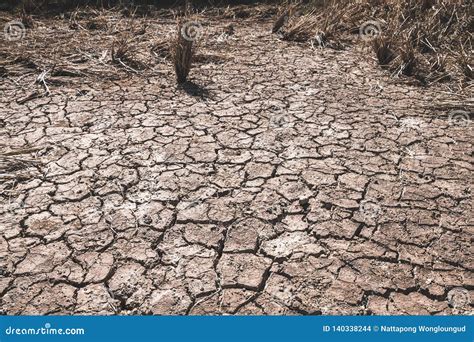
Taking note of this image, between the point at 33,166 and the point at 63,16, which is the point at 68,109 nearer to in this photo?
the point at 33,166

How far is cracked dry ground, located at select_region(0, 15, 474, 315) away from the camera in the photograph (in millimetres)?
1900

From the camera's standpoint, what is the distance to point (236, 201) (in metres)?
2.41

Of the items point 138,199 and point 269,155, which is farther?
point 269,155

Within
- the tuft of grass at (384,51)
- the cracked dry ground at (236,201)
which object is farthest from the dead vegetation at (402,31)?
the cracked dry ground at (236,201)

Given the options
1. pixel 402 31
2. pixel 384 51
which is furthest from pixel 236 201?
pixel 402 31

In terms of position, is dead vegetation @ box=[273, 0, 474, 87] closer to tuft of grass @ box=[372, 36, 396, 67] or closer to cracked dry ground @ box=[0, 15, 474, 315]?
tuft of grass @ box=[372, 36, 396, 67]

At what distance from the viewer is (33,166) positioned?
2.63 metres

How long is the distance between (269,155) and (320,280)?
39.8 inches

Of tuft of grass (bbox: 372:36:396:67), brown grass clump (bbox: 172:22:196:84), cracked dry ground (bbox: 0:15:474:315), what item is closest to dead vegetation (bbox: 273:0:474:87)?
tuft of grass (bbox: 372:36:396:67)

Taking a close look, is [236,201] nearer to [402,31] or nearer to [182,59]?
[182,59]

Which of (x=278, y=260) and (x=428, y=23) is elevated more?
(x=428, y=23)

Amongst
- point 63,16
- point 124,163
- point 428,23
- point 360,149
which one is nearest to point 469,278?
point 360,149

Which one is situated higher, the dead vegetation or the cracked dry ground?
the dead vegetation

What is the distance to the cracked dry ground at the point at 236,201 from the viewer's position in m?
1.90
